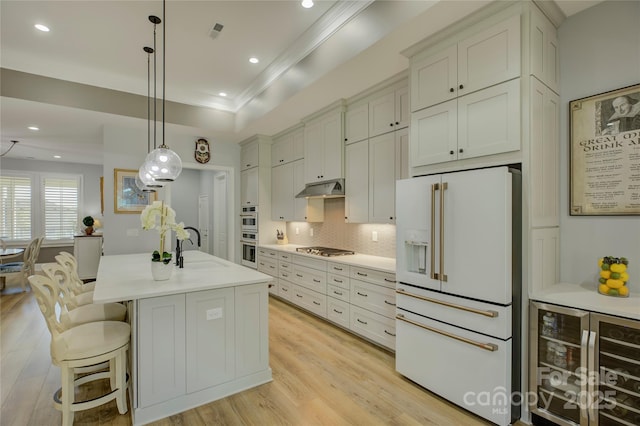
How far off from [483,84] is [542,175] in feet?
2.56

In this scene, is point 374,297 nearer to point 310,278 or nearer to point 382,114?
point 310,278

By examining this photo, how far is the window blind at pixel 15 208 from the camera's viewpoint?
23.9 feet

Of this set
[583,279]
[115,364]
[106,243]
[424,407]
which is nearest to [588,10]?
[583,279]

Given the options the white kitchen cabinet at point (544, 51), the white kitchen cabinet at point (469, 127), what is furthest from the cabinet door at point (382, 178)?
the white kitchen cabinet at point (544, 51)

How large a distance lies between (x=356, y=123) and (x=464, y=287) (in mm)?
2432

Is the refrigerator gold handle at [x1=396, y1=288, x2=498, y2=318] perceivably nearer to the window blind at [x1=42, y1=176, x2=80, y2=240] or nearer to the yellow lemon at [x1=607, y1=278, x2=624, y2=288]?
the yellow lemon at [x1=607, y1=278, x2=624, y2=288]

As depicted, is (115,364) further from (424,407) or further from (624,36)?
(624,36)

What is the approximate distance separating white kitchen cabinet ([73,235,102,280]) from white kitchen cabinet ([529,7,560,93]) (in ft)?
25.1

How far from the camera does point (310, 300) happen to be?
4.27 metres

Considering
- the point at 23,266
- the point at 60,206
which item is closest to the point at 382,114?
the point at 23,266

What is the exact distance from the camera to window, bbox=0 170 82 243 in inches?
289

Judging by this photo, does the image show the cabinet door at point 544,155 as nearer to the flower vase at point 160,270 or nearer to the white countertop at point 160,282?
the white countertop at point 160,282

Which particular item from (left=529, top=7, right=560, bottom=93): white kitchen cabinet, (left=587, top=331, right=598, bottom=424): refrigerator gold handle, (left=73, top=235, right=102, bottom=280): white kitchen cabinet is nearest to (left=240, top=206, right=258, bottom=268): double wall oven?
(left=73, top=235, right=102, bottom=280): white kitchen cabinet

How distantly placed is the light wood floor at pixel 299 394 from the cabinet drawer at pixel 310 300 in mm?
518
